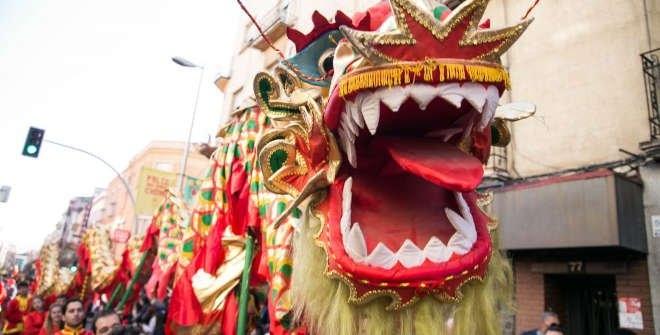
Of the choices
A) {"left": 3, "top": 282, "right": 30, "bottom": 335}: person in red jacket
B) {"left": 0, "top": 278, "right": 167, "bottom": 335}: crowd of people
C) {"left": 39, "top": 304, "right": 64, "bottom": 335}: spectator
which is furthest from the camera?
{"left": 3, "top": 282, "right": 30, "bottom": 335}: person in red jacket

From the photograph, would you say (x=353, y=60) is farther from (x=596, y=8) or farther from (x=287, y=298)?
(x=596, y=8)

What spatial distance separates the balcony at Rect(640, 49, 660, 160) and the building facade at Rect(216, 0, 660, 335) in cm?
2

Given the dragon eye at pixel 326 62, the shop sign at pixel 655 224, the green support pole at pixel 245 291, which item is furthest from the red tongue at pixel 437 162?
the shop sign at pixel 655 224

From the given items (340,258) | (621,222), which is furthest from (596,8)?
(340,258)

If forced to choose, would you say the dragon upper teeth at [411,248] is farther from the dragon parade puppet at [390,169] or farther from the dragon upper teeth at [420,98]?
the dragon upper teeth at [420,98]

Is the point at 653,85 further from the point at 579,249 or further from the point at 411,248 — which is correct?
the point at 411,248

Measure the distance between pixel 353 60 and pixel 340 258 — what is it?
56 cm

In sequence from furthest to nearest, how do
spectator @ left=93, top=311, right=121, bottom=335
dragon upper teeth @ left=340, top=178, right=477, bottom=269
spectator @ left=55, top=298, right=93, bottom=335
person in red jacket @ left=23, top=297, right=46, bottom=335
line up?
person in red jacket @ left=23, top=297, right=46, bottom=335
spectator @ left=55, top=298, right=93, bottom=335
spectator @ left=93, top=311, right=121, bottom=335
dragon upper teeth @ left=340, top=178, right=477, bottom=269

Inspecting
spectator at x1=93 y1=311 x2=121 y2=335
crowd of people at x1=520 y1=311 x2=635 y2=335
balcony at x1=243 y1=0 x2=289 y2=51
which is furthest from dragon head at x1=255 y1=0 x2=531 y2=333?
balcony at x1=243 y1=0 x2=289 y2=51

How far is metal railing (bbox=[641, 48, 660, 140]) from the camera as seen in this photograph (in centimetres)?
A: 634

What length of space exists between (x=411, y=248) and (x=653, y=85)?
675 centimetres

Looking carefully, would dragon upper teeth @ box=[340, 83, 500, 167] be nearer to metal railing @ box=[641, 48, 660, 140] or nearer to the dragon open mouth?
the dragon open mouth

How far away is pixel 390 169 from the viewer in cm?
145

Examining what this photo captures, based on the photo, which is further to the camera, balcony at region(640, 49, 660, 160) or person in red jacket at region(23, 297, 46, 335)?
person in red jacket at region(23, 297, 46, 335)
